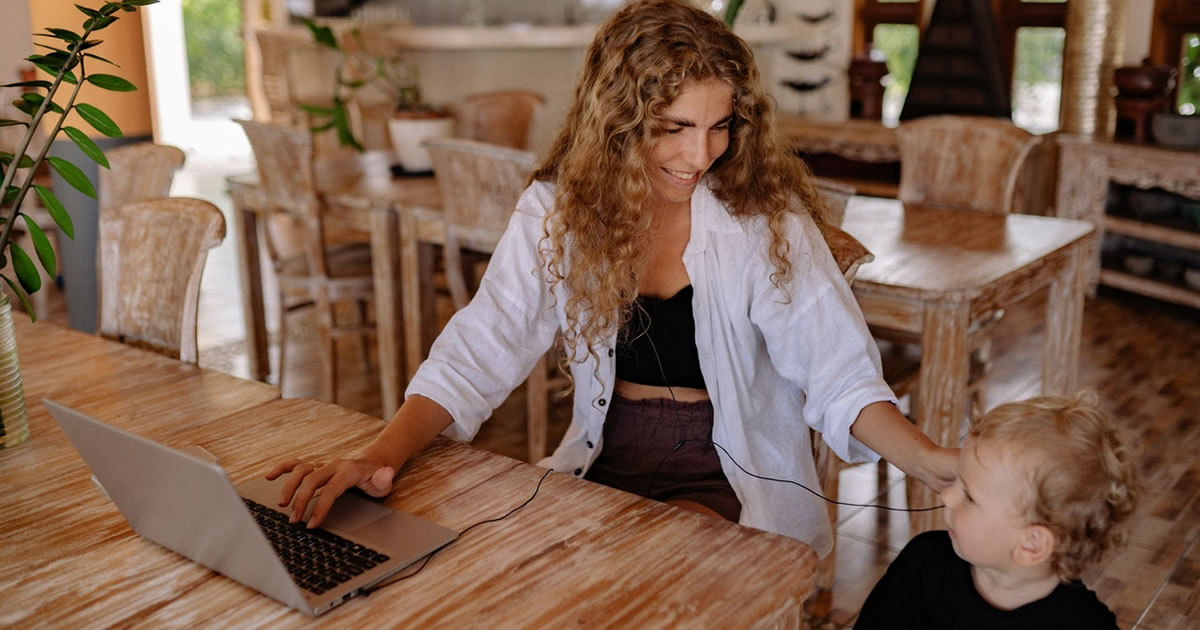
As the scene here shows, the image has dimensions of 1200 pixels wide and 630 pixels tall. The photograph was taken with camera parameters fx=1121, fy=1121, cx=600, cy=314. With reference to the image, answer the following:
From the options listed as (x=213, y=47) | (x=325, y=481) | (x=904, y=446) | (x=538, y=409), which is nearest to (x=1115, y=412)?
(x=538, y=409)

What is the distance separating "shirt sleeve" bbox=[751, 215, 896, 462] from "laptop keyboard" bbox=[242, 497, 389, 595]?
27.3 inches

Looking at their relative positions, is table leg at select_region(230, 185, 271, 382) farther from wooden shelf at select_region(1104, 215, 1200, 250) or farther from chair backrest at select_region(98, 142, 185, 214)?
wooden shelf at select_region(1104, 215, 1200, 250)

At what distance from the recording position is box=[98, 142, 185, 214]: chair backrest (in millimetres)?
2918

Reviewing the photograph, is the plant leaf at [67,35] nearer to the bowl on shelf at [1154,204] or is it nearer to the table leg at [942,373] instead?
the table leg at [942,373]

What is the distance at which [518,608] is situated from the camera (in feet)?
3.49

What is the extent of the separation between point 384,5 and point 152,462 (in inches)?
243

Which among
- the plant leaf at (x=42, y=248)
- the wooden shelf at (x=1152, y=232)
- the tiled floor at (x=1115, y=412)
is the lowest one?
the tiled floor at (x=1115, y=412)

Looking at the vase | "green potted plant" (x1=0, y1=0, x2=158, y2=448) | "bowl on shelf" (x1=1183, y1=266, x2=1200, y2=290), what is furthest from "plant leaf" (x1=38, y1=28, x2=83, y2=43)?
"bowl on shelf" (x1=1183, y1=266, x2=1200, y2=290)

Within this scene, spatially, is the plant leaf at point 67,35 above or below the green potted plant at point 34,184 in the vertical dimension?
above

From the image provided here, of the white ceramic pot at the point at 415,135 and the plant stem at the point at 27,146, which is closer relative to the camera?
the plant stem at the point at 27,146

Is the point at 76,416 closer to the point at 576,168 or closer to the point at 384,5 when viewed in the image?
the point at 576,168

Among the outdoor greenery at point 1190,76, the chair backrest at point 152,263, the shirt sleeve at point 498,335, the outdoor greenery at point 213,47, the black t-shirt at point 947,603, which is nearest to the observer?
the black t-shirt at point 947,603

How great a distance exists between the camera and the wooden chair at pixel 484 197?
2.99 metres

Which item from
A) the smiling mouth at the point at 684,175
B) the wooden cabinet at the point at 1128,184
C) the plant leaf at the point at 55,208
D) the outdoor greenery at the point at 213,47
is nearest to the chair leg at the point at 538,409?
the smiling mouth at the point at 684,175
